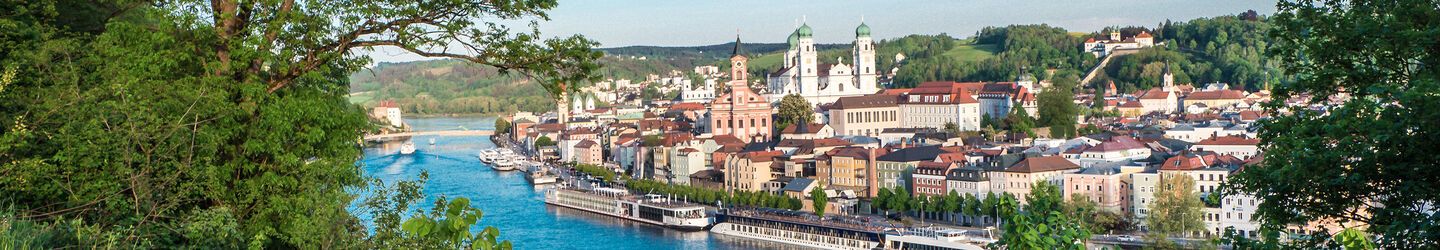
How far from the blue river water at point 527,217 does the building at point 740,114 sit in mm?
4444

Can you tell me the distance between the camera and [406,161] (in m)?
30.7

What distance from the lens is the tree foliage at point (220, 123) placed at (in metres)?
3.07

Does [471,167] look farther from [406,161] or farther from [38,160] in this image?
[38,160]

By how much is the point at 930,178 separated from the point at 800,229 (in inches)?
102

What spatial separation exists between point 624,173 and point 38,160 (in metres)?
25.5

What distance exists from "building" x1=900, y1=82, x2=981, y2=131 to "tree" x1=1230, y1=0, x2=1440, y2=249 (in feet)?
88.6

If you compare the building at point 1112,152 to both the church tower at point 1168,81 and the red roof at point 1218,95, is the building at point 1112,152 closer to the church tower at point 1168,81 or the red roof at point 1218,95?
the red roof at point 1218,95

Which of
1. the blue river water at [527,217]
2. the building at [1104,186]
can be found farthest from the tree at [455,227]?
the building at [1104,186]

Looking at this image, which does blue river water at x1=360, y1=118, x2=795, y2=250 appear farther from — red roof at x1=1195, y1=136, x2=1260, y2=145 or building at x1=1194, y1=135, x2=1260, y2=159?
red roof at x1=1195, y1=136, x2=1260, y2=145

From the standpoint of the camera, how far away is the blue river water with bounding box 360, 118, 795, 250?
17047 mm

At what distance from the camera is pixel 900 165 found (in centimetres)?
2064

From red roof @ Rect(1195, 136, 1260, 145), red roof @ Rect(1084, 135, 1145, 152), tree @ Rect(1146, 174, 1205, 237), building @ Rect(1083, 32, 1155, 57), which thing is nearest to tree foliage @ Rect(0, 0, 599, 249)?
tree @ Rect(1146, 174, 1205, 237)

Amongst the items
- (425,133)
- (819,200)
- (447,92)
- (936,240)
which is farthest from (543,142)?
(447,92)

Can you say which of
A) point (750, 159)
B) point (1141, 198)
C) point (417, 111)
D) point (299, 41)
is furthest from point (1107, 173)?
point (417, 111)
